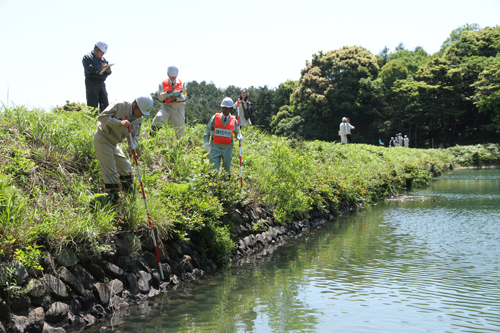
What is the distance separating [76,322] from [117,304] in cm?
67

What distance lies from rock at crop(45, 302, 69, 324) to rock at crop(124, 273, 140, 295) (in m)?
1.10

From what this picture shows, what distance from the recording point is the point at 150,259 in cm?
670

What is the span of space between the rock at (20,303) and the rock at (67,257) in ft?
2.19

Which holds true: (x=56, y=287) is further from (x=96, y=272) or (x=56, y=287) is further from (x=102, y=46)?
(x=102, y=46)

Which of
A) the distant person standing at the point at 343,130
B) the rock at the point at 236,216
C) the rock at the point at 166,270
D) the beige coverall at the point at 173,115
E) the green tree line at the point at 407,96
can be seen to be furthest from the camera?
the green tree line at the point at 407,96

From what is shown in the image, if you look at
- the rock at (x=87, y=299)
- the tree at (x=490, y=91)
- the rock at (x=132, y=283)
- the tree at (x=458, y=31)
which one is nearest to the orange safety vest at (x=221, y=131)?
the rock at (x=132, y=283)

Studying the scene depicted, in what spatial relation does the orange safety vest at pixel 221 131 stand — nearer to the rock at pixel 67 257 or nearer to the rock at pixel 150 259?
the rock at pixel 150 259

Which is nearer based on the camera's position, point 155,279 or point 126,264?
point 126,264

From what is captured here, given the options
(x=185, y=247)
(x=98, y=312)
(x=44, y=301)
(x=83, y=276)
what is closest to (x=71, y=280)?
(x=83, y=276)

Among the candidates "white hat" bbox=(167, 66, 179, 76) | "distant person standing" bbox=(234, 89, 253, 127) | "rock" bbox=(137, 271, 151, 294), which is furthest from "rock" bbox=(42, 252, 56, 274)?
"distant person standing" bbox=(234, 89, 253, 127)

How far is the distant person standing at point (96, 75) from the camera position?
9.33 m

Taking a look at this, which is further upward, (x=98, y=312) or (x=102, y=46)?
(x=102, y=46)

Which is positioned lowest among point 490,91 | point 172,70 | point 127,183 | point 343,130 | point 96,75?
point 127,183

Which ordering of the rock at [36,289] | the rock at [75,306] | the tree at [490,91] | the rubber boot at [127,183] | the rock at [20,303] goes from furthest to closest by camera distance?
the tree at [490,91], the rubber boot at [127,183], the rock at [75,306], the rock at [36,289], the rock at [20,303]
